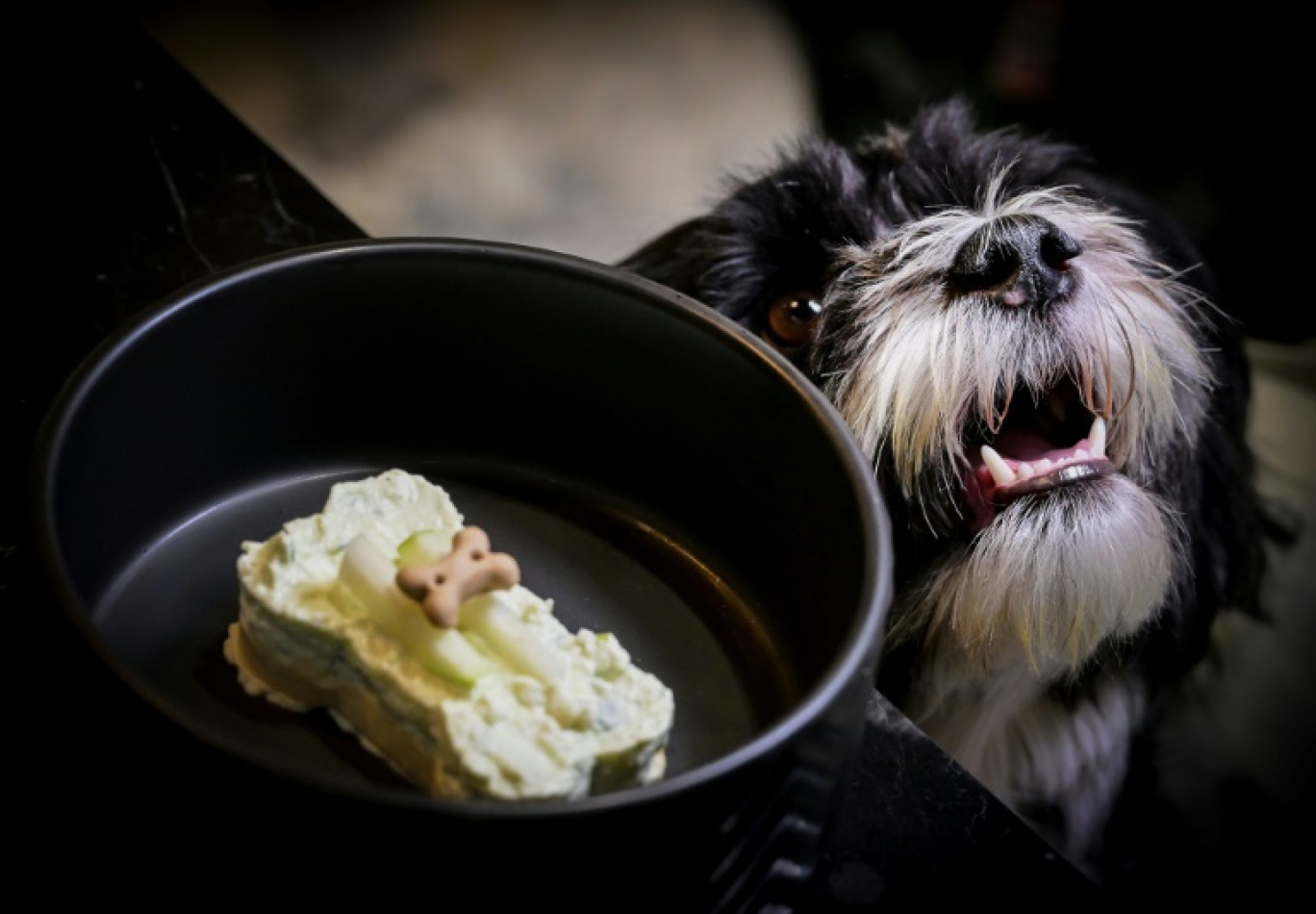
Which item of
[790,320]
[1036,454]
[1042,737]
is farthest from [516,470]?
[1042,737]

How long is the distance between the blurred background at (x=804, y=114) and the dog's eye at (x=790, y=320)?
0.74m

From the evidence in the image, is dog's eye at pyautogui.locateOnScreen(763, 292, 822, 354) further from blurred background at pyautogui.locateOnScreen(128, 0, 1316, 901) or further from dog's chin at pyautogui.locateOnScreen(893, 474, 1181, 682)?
blurred background at pyautogui.locateOnScreen(128, 0, 1316, 901)

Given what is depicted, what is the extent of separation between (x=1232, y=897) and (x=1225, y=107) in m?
1.25

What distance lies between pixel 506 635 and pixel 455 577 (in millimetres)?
39

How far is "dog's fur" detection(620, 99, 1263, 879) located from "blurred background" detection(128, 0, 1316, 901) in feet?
1.60

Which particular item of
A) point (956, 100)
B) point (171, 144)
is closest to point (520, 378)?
point (171, 144)

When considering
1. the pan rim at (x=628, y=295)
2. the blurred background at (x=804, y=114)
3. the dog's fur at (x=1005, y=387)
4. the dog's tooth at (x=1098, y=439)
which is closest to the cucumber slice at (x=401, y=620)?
the pan rim at (x=628, y=295)

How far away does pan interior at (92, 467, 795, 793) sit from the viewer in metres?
0.72

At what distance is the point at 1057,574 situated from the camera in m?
1.04

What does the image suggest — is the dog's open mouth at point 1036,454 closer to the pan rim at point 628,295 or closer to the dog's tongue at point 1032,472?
the dog's tongue at point 1032,472

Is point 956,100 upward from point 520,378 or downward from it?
upward

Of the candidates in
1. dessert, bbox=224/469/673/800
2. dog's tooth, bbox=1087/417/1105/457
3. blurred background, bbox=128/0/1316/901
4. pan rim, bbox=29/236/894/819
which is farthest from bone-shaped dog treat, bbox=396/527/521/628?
blurred background, bbox=128/0/1316/901

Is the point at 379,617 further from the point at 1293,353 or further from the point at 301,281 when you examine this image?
the point at 1293,353

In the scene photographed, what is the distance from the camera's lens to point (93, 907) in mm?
651
